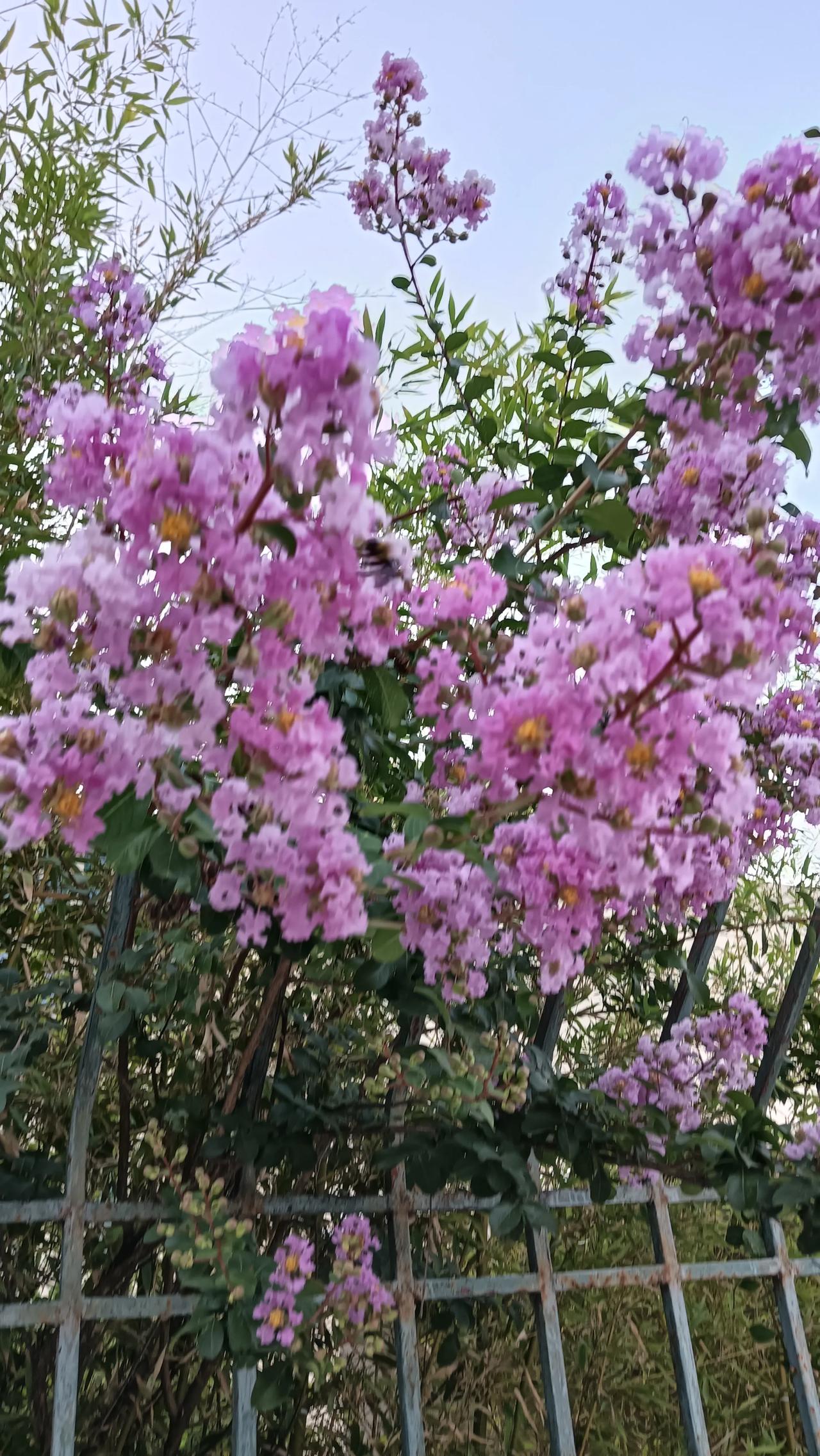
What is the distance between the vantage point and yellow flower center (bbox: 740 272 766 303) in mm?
708

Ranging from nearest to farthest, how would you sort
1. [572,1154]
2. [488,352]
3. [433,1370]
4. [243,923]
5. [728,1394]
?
[243,923] < [572,1154] < [433,1370] < [728,1394] < [488,352]

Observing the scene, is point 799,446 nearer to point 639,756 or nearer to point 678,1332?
point 639,756

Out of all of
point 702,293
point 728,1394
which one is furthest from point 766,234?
point 728,1394

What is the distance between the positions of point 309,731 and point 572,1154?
0.81 metres

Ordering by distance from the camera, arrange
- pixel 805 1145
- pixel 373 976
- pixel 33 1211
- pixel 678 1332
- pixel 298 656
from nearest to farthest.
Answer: pixel 298 656
pixel 373 976
pixel 33 1211
pixel 805 1145
pixel 678 1332

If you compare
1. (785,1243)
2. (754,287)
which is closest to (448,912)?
(754,287)

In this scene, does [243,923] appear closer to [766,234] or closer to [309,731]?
[309,731]

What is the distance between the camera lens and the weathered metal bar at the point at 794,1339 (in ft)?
4.37

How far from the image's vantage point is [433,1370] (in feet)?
4.67

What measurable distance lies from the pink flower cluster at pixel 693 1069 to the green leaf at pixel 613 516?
0.71m

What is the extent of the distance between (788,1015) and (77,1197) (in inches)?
39.7

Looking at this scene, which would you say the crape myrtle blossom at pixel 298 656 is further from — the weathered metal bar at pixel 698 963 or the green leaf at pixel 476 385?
the weathered metal bar at pixel 698 963

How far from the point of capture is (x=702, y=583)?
A: 20.7 inches

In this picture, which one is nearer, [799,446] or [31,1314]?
[799,446]
